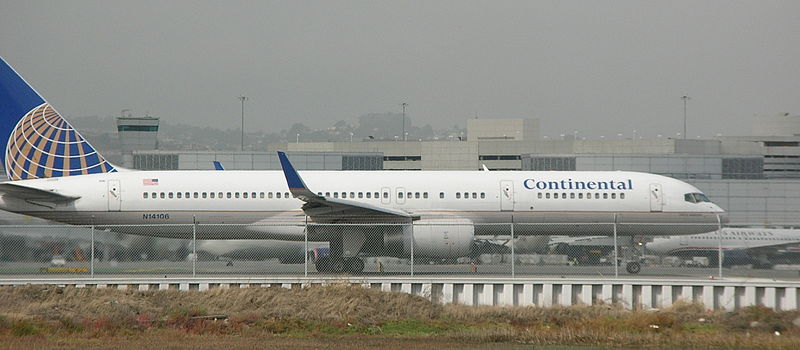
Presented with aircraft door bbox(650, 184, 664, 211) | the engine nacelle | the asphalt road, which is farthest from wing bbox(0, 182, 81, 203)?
aircraft door bbox(650, 184, 664, 211)

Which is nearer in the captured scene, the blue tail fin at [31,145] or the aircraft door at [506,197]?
the aircraft door at [506,197]

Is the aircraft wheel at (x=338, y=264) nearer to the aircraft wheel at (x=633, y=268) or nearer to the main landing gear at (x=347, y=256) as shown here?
the main landing gear at (x=347, y=256)

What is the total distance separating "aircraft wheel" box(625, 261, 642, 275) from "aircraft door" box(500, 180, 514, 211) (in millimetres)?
5052

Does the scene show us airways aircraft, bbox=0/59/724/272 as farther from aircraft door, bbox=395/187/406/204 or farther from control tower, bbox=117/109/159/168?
control tower, bbox=117/109/159/168

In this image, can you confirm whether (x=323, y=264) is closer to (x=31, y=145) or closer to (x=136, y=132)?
(x=31, y=145)

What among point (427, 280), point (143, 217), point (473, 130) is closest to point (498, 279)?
point (427, 280)

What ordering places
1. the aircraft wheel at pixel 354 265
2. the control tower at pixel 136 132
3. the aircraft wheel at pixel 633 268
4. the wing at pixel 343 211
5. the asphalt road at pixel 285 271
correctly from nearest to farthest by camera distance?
the asphalt road at pixel 285 271, the aircraft wheel at pixel 633 268, the aircraft wheel at pixel 354 265, the wing at pixel 343 211, the control tower at pixel 136 132

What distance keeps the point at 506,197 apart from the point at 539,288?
7.19 m

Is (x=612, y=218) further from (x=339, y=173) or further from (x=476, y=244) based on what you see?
(x=339, y=173)

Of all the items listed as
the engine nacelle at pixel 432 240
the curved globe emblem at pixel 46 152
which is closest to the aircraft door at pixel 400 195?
the engine nacelle at pixel 432 240

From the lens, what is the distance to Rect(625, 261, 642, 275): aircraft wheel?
2967 cm

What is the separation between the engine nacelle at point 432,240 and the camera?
1168 inches

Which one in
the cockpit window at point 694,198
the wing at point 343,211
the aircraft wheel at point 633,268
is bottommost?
the aircraft wheel at point 633,268

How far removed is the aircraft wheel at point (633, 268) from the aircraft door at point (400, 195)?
7661mm
